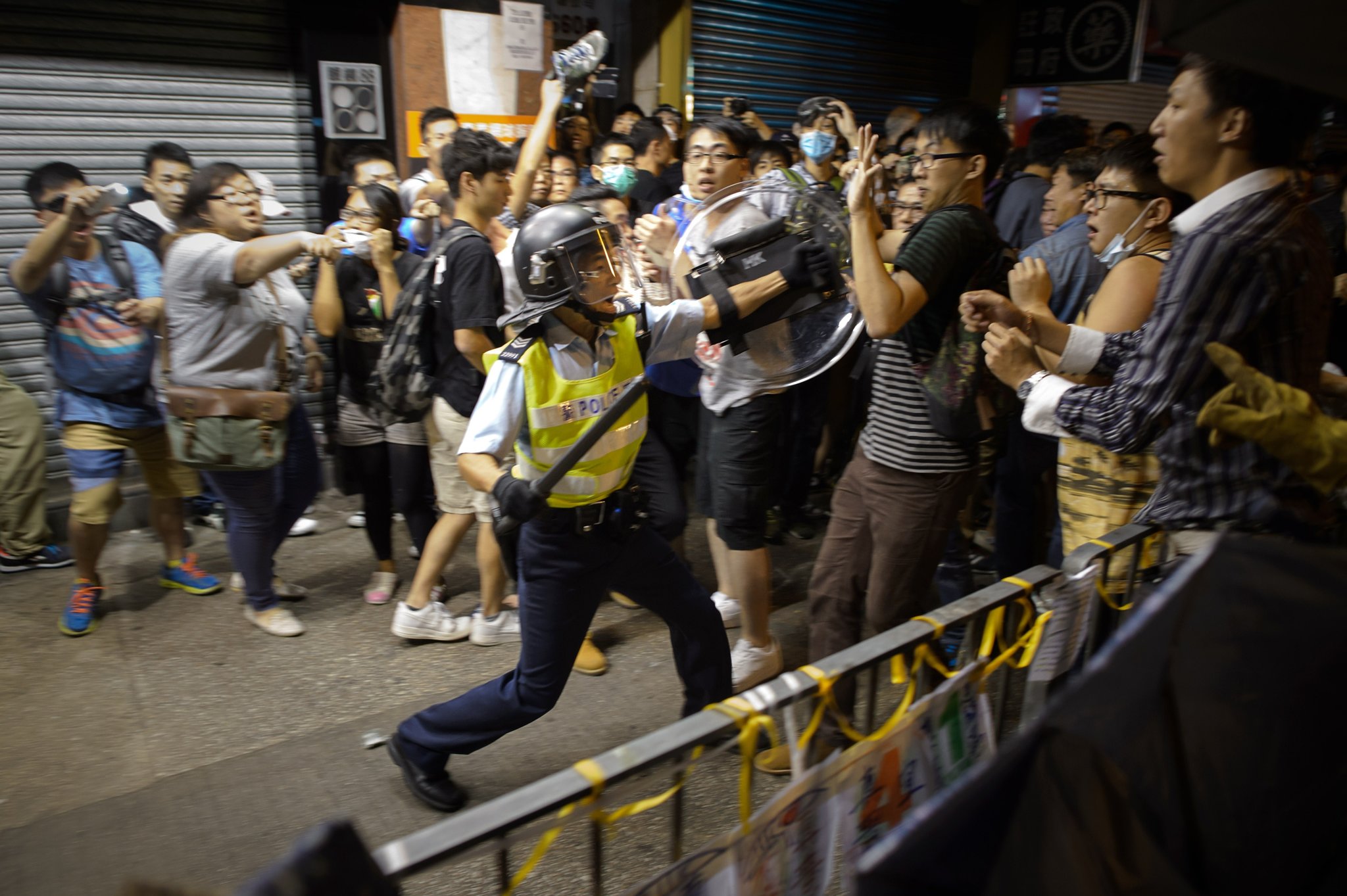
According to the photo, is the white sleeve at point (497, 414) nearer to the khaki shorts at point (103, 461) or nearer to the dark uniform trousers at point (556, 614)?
the dark uniform trousers at point (556, 614)

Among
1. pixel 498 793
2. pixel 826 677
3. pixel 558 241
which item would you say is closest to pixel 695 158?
pixel 558 241

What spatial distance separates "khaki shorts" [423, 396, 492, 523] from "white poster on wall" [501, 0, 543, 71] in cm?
342

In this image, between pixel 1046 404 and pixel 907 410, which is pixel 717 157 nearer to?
pixel 907 410

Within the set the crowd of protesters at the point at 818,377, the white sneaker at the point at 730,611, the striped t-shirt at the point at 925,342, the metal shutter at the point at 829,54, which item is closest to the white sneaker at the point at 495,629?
the crowd of protesters at the point at 818,377

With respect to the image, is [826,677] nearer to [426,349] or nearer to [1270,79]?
[1270,79]

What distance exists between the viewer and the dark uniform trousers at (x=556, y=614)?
8.98ft

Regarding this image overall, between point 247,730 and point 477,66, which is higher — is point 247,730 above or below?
below

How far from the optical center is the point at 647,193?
591 cm

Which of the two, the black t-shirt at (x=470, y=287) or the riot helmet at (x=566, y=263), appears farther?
the black t-shirt at (x=470, y=287)

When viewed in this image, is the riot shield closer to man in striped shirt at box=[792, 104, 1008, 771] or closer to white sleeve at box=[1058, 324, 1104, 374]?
man in striped shirt at box=[792, 104, 1008, 771]

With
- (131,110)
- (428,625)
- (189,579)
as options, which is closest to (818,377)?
(428,625)

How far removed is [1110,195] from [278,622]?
391 centimetres

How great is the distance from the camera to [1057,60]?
960 cm

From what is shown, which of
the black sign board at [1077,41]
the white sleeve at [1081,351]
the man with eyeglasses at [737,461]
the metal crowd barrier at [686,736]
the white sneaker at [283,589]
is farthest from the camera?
the black sign board at [1077,41]
